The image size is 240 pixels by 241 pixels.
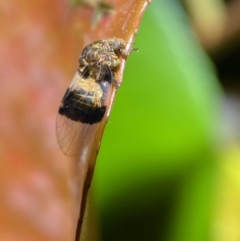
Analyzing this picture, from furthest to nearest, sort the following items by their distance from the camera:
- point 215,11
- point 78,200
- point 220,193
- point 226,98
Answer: point 226,98 < point 215,11 < point 220,193 < point 78,200

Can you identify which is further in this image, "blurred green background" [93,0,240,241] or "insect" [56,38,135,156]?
"blurred green background" [93,0,240,241]

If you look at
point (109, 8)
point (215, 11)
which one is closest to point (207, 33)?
point (215, 11)

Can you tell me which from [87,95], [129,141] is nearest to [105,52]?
[87,95]

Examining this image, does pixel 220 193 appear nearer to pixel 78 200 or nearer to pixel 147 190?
pixel 147 190

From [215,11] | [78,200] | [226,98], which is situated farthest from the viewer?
[226,98]

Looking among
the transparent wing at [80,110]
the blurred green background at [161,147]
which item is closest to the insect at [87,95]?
the transparent wing at [80,110]

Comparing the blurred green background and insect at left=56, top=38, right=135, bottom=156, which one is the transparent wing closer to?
insect at left=56, top=38, right=135, bottom=156

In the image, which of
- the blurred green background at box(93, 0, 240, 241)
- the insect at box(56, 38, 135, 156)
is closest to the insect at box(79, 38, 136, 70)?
the insect at box(56, 38, 135, 156)
